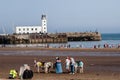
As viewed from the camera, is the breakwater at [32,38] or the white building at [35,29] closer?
the breakwater at [32,38]

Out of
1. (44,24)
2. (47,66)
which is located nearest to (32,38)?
(44,24)

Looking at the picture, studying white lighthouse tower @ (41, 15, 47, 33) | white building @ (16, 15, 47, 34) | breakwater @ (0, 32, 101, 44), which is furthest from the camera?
white lighthouse tower @ (41, 15, 47, 33)

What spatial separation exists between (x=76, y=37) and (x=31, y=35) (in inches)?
837

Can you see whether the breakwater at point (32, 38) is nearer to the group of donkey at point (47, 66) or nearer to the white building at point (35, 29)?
the white building at point (35, 29)

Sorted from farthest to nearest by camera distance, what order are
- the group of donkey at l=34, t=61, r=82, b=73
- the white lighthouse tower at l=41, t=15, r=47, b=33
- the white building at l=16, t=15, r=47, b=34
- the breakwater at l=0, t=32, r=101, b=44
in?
the white lighthouse tower at l=41, t=15, r=47, b=33 < the white building at l=16, t=15, r=47, b=34 < the breakwater at l=0, t=32, r=101, b=44 < the group of donkey at l=34, t=61, r=82, b=73

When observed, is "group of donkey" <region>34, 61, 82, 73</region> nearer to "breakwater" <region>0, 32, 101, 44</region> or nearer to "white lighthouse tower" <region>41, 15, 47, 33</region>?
"breakwater" <region>0, 32, 101, 44</region>

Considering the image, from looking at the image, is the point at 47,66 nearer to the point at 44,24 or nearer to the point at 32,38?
the point at 32,38

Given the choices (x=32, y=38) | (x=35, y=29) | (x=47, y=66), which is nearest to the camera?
(x=47, y=66)

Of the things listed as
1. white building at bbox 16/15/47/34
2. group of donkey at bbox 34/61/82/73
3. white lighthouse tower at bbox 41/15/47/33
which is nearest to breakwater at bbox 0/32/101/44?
white lighthouse tower at bbox 41/15/47/33

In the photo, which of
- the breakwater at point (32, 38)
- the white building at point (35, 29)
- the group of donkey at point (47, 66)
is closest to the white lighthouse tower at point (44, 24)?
the white building at point (35, 29)

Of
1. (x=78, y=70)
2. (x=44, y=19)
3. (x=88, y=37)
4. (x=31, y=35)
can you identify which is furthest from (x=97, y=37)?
(x=78, y=70)

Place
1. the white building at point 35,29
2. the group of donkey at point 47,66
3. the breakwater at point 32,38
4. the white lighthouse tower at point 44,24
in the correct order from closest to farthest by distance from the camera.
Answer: the group of donkey at point 47,66
the breakwater at point 32,38
the white building at point 35,29
the white lighthouse tower at point 44,24

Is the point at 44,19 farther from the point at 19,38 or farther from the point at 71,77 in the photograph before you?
the point at 71,77

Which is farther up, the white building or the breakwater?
the white building
